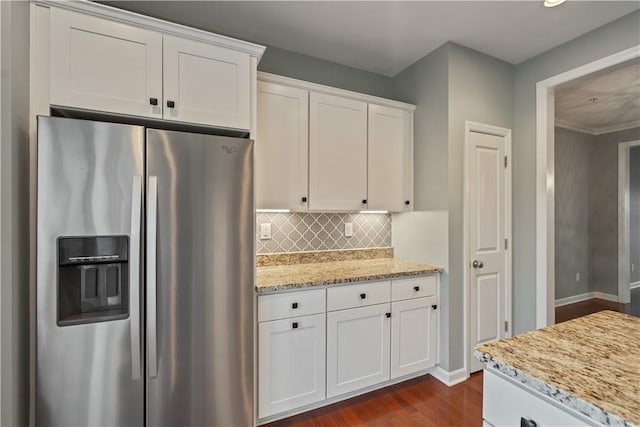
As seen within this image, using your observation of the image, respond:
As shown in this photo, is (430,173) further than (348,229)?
No

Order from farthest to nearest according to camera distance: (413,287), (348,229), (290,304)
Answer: (348,229)
(413,287)
(290,304)

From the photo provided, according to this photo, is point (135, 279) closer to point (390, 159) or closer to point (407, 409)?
point (407, 409)

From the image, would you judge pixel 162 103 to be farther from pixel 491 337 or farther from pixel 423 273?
pixel 491 337

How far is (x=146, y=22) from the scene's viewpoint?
1.52m

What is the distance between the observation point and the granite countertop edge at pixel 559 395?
0.60 m

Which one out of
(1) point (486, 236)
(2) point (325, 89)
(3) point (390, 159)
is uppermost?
(2) point (325, 89)

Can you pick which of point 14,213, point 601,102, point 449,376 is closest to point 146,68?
point 14,213

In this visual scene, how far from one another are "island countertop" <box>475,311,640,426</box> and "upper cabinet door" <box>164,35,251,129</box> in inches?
65.6

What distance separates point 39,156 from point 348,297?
180cm

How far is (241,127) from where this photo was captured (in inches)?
68.9

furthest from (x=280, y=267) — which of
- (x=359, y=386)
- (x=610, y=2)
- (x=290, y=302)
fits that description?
(x=610, y=2)

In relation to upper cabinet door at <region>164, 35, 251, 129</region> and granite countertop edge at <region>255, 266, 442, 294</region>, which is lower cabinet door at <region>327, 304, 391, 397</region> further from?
upper cabinet door at <region>164, 35, 251, 129</region>

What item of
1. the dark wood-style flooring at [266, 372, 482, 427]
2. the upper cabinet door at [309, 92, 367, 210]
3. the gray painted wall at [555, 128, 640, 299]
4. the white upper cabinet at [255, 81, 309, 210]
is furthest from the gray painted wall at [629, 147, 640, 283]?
the white upper cabinet at [255, 81, 309, 210]

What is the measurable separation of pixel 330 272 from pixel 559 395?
1.58 meters
